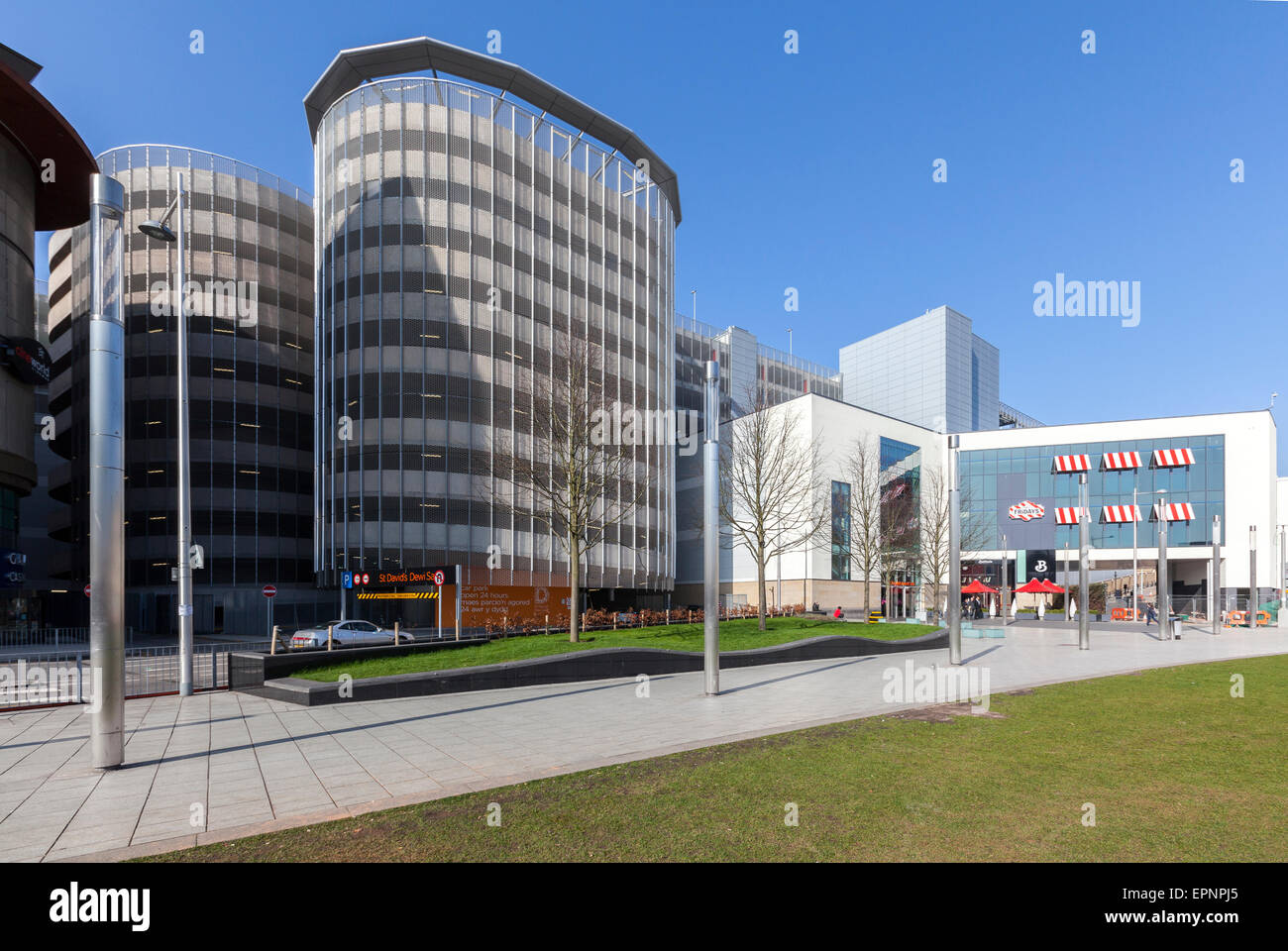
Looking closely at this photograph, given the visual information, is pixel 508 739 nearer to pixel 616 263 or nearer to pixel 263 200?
pixel 616 263

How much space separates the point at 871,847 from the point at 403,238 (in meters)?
46.2

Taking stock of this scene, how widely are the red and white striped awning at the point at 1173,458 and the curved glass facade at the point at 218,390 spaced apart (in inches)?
2934

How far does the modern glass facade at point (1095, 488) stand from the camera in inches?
2598

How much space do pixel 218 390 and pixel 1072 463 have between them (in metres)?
76.2

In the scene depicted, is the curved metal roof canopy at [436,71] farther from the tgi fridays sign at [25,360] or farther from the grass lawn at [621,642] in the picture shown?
the grass lawn at [621,642]

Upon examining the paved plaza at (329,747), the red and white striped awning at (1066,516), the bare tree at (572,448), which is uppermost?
the bare tree at (572,448)

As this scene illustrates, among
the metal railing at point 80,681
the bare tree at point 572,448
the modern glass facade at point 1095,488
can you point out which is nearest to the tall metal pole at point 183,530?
the metal railing at point 80,681

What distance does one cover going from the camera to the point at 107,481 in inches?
397

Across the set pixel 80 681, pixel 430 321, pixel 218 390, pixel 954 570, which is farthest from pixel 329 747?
pixel 218 390

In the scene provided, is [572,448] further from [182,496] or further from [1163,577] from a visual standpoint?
[1163,577]

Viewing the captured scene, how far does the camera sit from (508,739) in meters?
11.5

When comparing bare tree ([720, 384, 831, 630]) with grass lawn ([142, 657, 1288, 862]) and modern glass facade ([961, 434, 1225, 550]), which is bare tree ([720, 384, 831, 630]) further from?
modern glass facade ([961, 434, 1225, 550])

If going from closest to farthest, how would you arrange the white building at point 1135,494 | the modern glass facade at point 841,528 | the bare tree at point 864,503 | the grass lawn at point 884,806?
the grass lawn at point 884,806 < the bare tree at point 864,503 < the modern glass facade at point 841,528 < the white building at point 1135,494

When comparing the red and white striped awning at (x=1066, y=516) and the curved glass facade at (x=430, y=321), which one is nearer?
the curved glass facade at (x=430, y=321)
